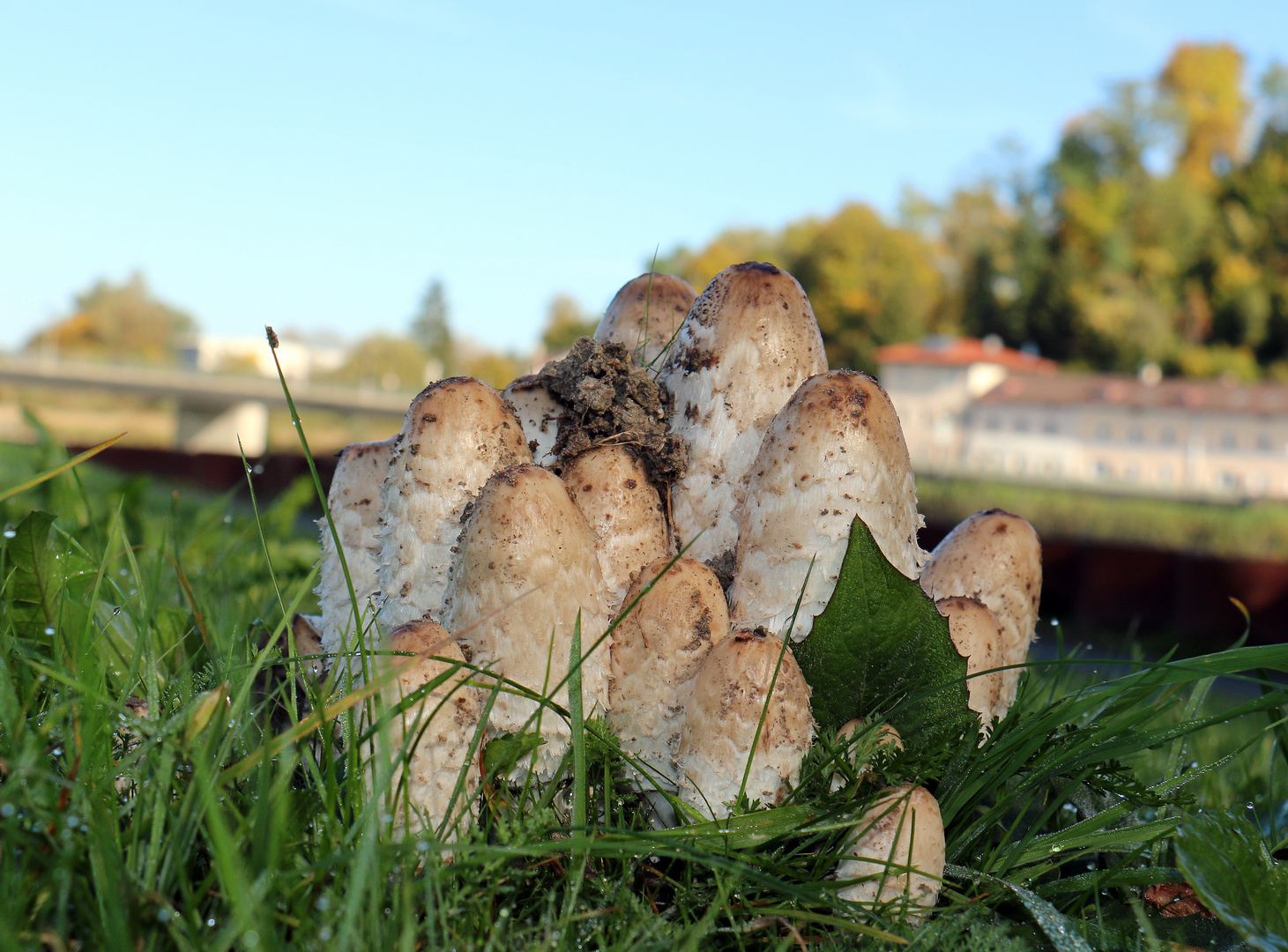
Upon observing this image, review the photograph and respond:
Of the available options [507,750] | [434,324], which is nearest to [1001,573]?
[507,750]

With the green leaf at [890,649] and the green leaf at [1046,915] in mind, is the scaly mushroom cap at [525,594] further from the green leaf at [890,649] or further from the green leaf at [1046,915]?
the green leaf at [1046,915]

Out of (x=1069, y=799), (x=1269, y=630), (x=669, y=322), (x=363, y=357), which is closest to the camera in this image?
(x=1069, y=799)

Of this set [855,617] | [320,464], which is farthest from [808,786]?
[320,464]

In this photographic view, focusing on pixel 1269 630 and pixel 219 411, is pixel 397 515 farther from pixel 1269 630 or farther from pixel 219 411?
pixel 219 411

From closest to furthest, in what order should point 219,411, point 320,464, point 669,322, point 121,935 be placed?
point 121,935 < point 669,322 < point 320,464 < point 219,411

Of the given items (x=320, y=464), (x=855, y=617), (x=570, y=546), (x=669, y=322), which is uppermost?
(x=669, y=322)

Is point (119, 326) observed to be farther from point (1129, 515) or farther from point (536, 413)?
point (536, 413)
